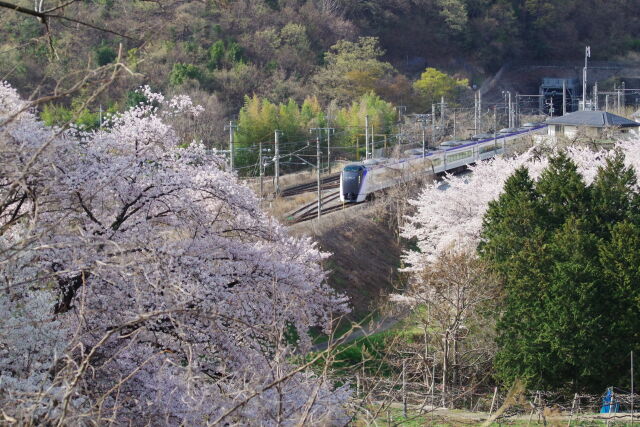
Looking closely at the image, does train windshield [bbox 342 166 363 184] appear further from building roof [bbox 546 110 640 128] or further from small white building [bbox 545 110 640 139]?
building roof [bbox 546 110 640 128]

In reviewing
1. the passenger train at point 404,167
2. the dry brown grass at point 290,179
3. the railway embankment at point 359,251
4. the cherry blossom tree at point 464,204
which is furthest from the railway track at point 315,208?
the cherry blossom tree at point 464,204

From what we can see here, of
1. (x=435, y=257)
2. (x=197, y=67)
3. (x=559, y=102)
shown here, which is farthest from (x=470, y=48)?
(x=435, y=257)

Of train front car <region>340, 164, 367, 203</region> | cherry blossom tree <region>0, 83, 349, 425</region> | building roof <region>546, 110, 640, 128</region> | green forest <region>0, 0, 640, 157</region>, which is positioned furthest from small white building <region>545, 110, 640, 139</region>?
cherry blossom tree <region>0, 83, 349, 425</region>

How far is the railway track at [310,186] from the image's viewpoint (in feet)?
98.5

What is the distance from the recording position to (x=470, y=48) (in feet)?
204

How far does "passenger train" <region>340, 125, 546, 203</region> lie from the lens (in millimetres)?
28938

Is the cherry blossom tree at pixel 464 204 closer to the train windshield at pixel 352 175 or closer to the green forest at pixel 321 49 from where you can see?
the train windshield at pixel 352 175

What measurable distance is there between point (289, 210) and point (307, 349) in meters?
15.7

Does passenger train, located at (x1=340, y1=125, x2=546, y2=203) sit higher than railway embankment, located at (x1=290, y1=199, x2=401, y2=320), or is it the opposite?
passenger train, located at (x1=340, y1=125, x2=546, y2=203)

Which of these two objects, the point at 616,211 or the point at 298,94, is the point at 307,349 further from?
the point at 298,94

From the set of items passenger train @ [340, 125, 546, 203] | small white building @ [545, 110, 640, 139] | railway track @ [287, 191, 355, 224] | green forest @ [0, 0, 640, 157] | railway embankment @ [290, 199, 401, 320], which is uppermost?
green forest @ [0, 0, 640, 157]

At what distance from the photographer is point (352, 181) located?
28891 mm

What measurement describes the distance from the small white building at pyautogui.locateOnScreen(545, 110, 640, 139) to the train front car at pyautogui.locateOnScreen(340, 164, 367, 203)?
7.58 meters

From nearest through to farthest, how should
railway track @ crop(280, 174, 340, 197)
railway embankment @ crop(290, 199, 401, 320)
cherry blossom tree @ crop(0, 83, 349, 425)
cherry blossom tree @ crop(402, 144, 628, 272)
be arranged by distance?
cherry blossom tree @ crop(0, 83, 349, 425) < cherry blossom tree @ crop(402, 144, 628, 272) < railway embankment @ crop(290, 199, 401, 320) < railway track @ crop(280, 174, 340, 197)
